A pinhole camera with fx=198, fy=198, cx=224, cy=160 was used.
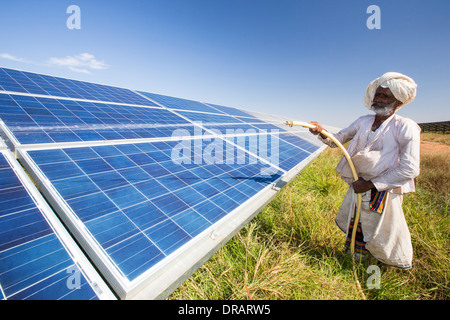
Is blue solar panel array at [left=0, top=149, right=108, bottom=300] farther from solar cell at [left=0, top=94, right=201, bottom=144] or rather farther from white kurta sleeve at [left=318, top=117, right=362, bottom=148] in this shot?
white kurta sleeve at [left=318, top=117, right=362, bottom=148]

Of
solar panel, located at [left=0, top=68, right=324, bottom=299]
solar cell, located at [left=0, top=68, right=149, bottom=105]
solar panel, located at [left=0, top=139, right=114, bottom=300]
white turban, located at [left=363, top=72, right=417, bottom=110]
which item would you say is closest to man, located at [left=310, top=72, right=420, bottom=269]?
white turban, located at [left=363, top=72, right=417, bottom=110]

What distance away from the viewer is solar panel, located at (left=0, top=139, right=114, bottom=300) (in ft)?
4.63

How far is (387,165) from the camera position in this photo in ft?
9.77

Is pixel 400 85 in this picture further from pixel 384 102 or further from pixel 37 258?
pixel 37 258

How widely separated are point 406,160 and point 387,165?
0.29m

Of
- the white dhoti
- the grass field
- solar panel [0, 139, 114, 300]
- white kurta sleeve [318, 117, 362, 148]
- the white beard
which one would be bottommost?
the grass field

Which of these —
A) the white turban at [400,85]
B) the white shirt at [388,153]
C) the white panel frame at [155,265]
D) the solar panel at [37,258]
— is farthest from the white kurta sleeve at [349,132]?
the solar panel at [37,258]

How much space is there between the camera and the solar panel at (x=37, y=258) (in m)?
1.41

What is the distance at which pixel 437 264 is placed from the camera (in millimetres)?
3254

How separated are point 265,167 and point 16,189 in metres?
4.15

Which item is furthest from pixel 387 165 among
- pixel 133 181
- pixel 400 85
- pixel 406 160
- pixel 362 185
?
pixel 133 181

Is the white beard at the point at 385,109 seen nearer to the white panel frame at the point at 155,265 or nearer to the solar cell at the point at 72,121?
the white panel frame at the point at 155,265

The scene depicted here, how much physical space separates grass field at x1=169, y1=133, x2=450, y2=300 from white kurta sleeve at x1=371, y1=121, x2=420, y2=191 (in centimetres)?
138

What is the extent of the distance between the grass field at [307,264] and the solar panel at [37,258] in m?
1.36
